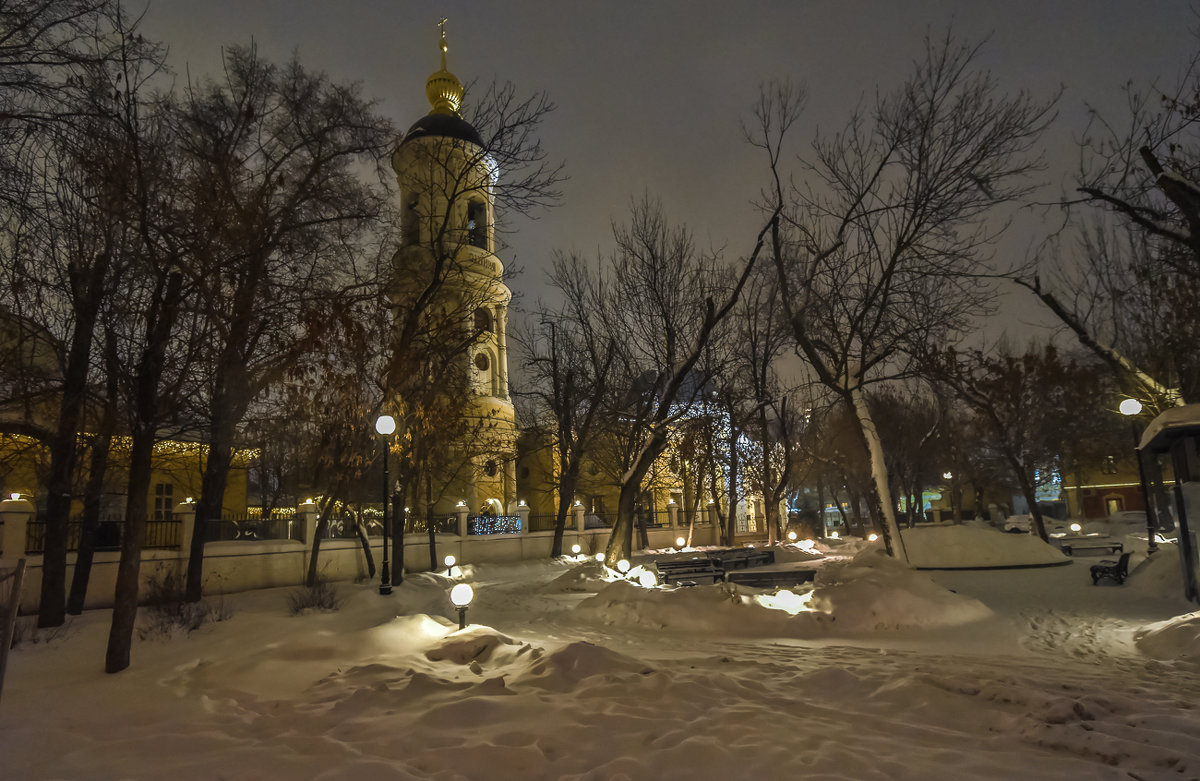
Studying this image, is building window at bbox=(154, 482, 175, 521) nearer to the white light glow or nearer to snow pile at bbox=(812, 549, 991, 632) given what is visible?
the white light glow

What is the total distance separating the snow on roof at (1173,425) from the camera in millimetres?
10164

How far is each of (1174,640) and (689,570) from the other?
9834 mm

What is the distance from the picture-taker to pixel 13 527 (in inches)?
488

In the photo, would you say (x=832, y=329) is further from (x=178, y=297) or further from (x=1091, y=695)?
(x=178, y=297)

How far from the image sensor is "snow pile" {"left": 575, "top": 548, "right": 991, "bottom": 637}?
1073 cm

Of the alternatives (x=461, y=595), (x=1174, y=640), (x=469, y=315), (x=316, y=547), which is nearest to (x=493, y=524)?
(x=316, y=547)

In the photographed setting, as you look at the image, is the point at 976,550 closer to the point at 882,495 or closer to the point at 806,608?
the point at 882,495

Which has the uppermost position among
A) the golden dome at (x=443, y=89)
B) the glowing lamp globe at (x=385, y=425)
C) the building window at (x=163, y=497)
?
the golden dome at (x=443, y=89)

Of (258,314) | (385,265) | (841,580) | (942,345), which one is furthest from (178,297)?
(942,345)

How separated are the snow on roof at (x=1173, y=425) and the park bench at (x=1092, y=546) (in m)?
9.23

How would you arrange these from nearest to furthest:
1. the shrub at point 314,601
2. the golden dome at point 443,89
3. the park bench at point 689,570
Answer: the shrub at point 314,601
the park bench at point 689,570
the golden dome at point 443,89

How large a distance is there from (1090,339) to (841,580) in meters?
9.17

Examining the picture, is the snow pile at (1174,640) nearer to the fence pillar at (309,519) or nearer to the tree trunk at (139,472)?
the tree trunk at (139,472)

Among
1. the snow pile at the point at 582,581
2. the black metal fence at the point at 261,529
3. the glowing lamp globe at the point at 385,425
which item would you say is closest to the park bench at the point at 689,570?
the snow pile at the point at 582,581
